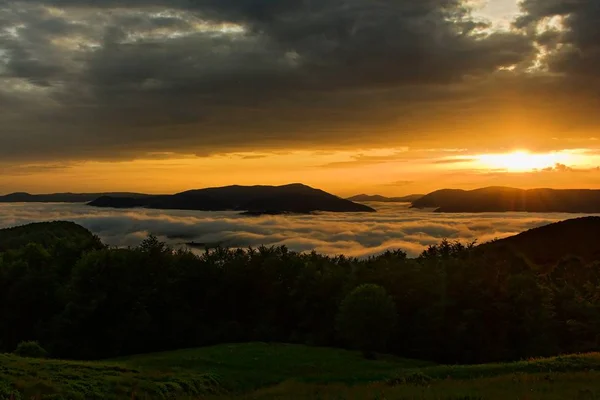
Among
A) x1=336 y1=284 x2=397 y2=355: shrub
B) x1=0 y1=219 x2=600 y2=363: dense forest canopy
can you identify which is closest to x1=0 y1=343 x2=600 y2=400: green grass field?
x1=336 y1=284 x2=397 y2=355: shrub

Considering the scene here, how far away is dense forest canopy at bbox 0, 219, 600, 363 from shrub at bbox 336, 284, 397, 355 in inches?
51.3

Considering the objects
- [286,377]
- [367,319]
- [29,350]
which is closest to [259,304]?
[367,319]

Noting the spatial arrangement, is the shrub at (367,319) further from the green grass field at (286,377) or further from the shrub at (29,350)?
the shrub at (29,350)

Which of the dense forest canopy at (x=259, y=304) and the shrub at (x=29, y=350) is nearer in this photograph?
the shrub at (x=29, y=350)

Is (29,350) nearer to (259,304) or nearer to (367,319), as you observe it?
(367,319)

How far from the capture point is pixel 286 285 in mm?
93562

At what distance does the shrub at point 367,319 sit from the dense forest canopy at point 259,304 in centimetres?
130

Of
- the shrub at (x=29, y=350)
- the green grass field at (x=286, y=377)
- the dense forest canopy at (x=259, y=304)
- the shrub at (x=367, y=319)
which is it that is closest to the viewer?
the green grass field at (x=286, y=377)

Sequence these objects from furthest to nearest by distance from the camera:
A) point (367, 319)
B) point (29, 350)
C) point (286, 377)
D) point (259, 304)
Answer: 1. point (259, 304)
2. point (367, 319)
3. point (29, 350)
4. point (286, 377)

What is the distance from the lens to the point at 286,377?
49094 mm

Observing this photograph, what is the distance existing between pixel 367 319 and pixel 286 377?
2410 centimetres

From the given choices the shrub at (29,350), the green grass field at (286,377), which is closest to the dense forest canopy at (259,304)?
the shrub at (29,350)

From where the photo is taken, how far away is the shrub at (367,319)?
70.8m

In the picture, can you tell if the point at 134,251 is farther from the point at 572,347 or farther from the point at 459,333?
the point at 572,347
